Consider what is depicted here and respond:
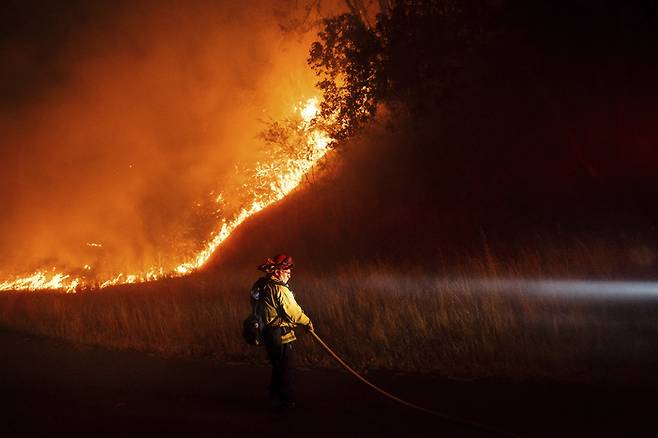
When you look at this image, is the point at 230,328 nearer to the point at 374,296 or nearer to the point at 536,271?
the point at 374,296

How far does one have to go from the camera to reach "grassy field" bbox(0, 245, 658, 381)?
706cm

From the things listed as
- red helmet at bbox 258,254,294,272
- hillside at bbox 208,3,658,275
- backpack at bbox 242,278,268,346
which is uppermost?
hillside at bbox 208,3,658,275

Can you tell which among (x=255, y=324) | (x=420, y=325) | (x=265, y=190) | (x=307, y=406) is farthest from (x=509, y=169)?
(x=255, y=324)

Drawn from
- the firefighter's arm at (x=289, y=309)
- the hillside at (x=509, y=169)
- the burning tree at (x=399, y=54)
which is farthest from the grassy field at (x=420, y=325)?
the burning tree at (x=399, y=54)

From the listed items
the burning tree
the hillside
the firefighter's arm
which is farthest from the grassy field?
the burning tree

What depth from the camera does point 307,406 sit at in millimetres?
5883

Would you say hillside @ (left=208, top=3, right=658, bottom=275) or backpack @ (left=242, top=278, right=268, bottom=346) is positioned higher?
hillside @ (left=208, top=3, right=658, bottom=275)

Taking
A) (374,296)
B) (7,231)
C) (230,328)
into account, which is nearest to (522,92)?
(374,296)

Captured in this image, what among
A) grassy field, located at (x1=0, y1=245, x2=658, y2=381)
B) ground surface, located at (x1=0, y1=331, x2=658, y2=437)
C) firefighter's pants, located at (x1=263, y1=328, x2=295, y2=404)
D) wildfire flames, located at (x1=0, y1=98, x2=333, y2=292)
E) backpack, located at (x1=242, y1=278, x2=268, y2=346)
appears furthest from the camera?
wildfire flames, located at (x1=0, y1=98, x2=333, y2=292)

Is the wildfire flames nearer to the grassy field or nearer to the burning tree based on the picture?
the burning tree

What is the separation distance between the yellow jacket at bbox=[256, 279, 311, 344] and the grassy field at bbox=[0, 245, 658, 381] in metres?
2.28

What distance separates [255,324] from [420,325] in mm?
3995

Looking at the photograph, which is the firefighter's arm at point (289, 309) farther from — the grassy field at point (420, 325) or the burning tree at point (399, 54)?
the burning tree at point (399, 54)

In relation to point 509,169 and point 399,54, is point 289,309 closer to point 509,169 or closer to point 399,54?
point 399,54
